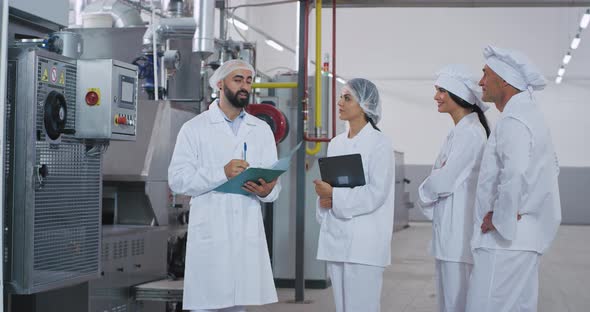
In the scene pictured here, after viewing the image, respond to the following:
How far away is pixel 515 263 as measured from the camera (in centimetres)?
295

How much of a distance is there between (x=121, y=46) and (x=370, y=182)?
9.22 ft

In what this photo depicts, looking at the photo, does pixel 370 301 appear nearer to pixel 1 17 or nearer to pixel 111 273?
pixel 111 273

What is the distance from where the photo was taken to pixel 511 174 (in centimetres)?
293

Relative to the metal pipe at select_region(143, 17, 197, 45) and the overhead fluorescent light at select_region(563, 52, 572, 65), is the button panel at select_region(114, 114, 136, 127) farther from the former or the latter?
the overhead fluorescent light at select_region(563, 52, 572, 65)

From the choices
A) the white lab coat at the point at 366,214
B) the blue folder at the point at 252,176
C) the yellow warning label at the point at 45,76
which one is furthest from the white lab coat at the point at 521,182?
the yellow warning label at the point at 45,76

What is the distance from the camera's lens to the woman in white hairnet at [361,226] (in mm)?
3379

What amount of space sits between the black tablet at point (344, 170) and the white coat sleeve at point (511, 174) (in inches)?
25.9

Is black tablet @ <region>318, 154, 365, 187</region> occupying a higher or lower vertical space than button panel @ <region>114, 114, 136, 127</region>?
lower

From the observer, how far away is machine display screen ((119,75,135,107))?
3.37 m

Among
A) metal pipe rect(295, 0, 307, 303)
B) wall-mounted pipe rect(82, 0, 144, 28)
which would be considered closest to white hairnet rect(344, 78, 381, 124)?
metal pipe rect(295, 0, 307, 303)

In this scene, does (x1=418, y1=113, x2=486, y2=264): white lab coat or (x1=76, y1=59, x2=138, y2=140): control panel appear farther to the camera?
(x1=418, y1=113, x2=486, y2=264): white lab coat

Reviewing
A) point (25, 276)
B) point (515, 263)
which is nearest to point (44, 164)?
point (25, 276)

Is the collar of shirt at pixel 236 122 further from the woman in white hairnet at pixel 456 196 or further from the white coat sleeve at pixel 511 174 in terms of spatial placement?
the white coat sleeve at pixel 511 174

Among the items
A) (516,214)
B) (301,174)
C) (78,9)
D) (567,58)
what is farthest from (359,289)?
(567,58)
